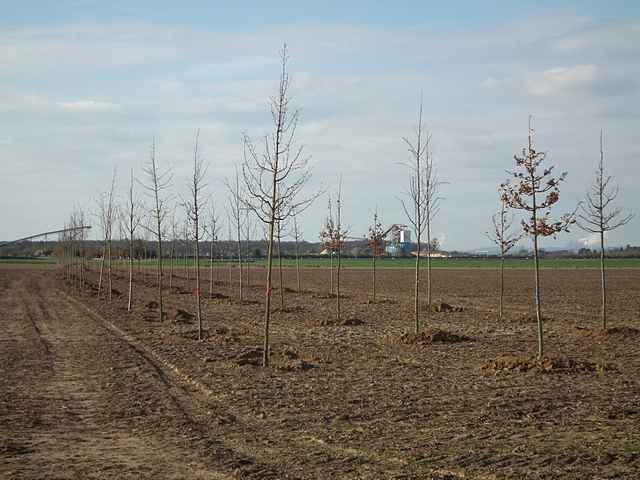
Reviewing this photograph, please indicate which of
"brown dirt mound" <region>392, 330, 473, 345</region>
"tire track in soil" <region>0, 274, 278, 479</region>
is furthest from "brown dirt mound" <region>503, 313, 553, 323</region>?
"tire track in soil" <region>0, 274, 278, 479</region>

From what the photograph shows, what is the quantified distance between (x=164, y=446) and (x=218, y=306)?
79.2 feet

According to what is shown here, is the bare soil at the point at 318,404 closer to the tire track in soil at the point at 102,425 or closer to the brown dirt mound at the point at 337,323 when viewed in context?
the tire track in soil at the point at 102,425

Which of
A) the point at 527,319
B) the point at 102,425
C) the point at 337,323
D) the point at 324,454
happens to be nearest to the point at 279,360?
the point at 102,425

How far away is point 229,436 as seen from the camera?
9117 mm

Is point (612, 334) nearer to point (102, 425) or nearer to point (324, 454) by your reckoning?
point (324, 454)

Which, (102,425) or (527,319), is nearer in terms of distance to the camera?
(102,425)

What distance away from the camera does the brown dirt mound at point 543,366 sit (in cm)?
1360

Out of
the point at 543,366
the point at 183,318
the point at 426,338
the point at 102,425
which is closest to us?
the point at 102,425

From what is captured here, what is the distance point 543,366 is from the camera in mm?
13703

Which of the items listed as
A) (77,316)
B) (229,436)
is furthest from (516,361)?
(77,316)

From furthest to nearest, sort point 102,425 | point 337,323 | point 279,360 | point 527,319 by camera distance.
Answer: point 527,319
point 337,323
point 279,360
point 102,425

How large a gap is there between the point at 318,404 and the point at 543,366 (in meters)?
5.03

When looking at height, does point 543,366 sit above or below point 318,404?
above

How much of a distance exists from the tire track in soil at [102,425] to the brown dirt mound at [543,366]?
20.0ft
